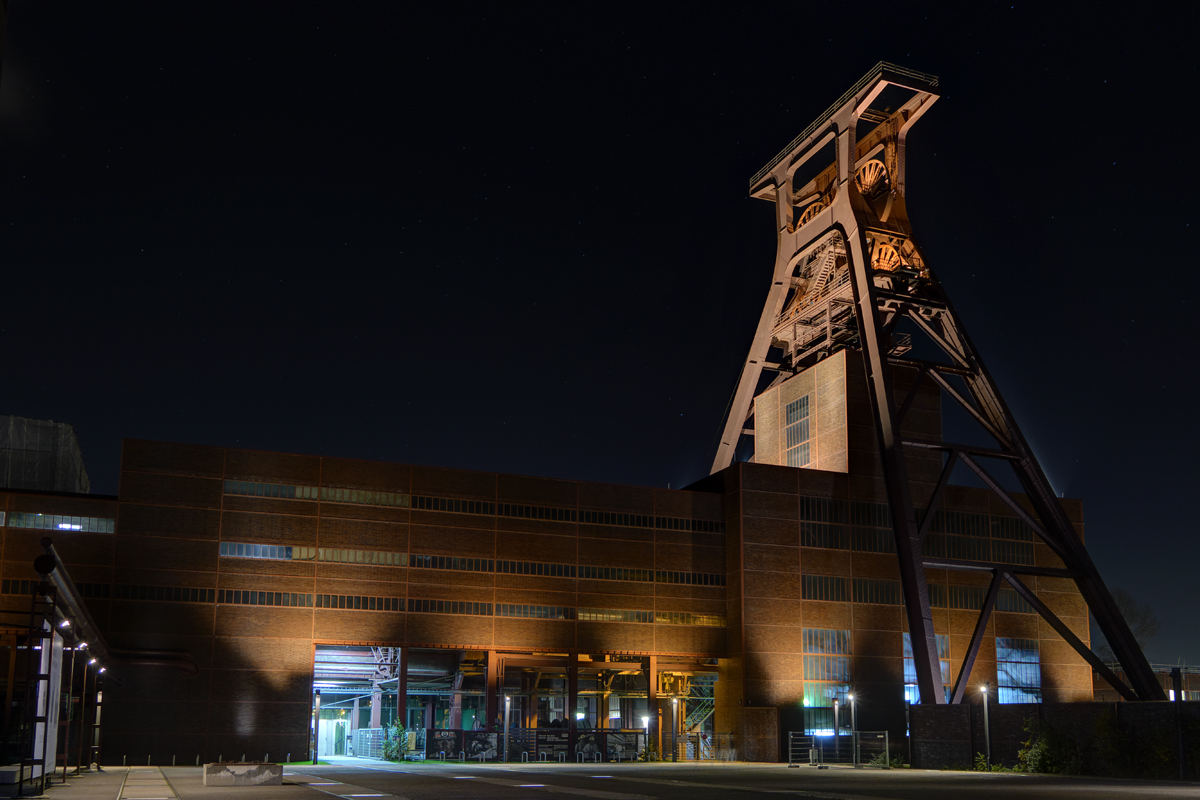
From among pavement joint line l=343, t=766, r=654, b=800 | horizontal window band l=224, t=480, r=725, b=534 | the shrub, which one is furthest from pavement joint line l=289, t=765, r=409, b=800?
horizontal window band l=224, t=480, r=725, b=534

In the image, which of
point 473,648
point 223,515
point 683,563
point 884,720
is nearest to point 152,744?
point 223,515

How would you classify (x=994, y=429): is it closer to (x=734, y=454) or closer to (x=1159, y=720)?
(x=734, y=454)

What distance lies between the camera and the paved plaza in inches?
974

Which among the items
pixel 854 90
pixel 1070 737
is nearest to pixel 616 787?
pixel 1070 737

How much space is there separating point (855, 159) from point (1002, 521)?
23.0 m

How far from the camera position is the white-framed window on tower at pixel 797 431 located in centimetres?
6731

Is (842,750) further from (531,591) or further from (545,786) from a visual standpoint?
(545,786)

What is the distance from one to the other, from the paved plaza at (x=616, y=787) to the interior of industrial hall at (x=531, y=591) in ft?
43.6

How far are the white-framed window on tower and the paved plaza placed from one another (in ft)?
102

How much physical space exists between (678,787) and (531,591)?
2813 centimetres

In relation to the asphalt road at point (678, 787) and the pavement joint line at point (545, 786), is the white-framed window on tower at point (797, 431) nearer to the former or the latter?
the asphalt road at point (678, 787)

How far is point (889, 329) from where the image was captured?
6119 centimetres

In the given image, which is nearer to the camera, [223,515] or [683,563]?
[223,515]

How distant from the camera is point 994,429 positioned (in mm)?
61281
